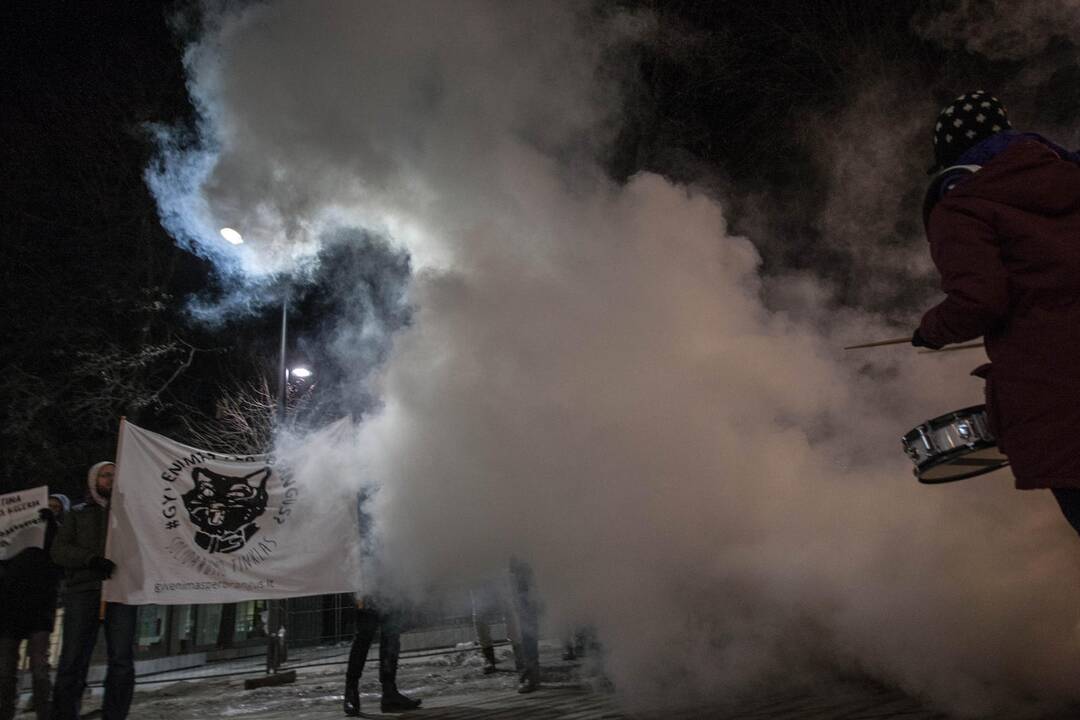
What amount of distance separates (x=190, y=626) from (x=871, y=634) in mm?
14926

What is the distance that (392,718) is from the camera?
14.5ft

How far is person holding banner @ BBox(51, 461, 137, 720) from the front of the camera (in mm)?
4078

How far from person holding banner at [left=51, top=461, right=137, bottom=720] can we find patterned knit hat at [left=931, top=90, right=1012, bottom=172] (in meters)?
4.60

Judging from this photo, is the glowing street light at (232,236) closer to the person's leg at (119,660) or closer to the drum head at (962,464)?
the person's leg at (119,660)

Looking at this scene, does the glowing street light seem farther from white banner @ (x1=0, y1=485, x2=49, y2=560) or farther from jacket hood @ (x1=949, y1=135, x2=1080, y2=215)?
jacket hood @ (x1=949, y1=135, x2=1080, y2=215)

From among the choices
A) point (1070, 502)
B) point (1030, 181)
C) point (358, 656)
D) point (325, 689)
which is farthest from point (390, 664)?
point (1030, 181)

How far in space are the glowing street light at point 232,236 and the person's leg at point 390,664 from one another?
331cm

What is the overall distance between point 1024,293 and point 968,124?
0.59 metres

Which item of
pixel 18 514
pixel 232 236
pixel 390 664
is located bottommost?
pixel 390 664

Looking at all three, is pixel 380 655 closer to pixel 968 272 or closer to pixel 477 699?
pixel 477 699

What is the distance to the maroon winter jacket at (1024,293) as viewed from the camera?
1.69 metres

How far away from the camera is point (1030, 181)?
1.79 meters

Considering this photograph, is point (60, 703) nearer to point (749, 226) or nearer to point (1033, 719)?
point (1033, 719)

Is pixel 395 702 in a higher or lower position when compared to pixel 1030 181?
lower
